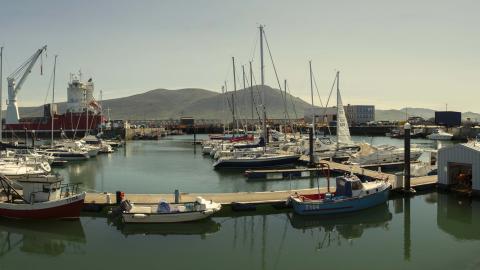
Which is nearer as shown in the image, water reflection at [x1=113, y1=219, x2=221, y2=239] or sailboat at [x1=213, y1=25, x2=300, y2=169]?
water reflection at [x1=113, y1=219, x2=221, y2=239]

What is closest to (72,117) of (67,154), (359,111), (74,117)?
(74,117)

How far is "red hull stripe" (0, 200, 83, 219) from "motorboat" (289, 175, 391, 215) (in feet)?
36.7

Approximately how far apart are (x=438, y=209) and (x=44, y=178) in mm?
22068

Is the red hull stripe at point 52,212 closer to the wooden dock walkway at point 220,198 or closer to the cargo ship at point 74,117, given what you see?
the wooden dock walkway at point 220,198

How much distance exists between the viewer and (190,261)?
17.2 meters

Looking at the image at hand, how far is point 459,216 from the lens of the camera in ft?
78.2

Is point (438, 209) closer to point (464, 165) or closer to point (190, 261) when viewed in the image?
point (464, 165)

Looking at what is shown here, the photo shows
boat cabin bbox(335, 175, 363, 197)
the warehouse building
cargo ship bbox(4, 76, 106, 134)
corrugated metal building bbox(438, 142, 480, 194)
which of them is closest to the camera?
boat cabin bbox(335, 175, 363, 197)

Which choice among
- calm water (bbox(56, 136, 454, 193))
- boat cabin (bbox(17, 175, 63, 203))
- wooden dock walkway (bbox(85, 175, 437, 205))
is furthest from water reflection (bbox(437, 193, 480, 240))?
boat cabin (bbox(17, 175, 63, 203))

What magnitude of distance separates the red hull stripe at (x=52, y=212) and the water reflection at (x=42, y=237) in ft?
1.01

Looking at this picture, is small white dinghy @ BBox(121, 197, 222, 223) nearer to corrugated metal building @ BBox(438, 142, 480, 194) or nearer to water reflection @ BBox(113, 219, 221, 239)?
water reflection @ BBox(113, 219, 221, 239)

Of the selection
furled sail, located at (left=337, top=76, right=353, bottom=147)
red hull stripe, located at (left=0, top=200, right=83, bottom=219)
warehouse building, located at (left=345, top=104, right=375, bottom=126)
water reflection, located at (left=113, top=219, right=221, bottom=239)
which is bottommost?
water reflection, located at (left=113, top=219, right=221, bottom=239)

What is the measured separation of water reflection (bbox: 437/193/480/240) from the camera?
2116 cm

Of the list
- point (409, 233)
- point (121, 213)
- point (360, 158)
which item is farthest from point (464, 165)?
point (121, 213)
